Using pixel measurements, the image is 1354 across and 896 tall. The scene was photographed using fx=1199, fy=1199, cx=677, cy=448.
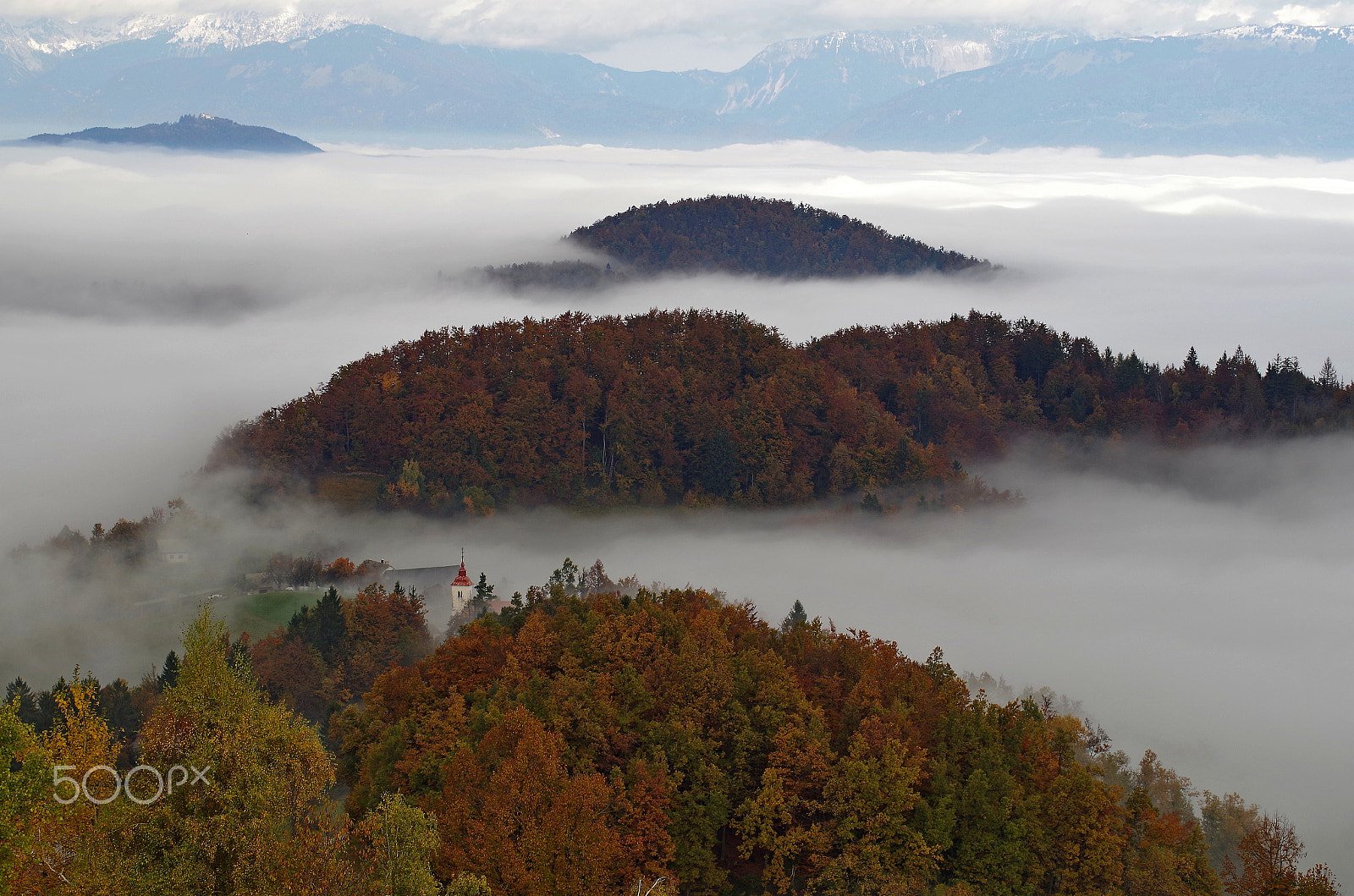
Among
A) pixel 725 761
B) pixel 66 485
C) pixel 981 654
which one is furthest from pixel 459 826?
pixel 66 485

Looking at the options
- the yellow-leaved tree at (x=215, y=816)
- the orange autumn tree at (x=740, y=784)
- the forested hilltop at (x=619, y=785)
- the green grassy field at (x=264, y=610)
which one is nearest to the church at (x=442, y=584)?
the green grassy field at (x=264, y=610)

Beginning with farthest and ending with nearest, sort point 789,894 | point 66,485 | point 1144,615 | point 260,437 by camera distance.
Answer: point 66,485, point 260,437, point 1144,615, point 789,894

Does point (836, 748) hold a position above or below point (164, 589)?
above

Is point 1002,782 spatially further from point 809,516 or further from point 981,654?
point 809,516

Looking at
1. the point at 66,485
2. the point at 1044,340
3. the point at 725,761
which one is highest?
the point at 1044,340

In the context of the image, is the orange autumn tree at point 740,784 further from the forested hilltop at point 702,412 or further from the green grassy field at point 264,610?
the forested hilltop at point 702,412

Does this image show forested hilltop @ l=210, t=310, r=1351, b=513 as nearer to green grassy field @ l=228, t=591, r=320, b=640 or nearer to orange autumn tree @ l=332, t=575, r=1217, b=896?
green grassy field @ l=228, t=591, r=320, b=640

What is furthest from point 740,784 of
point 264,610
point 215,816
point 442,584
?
point 264,610
